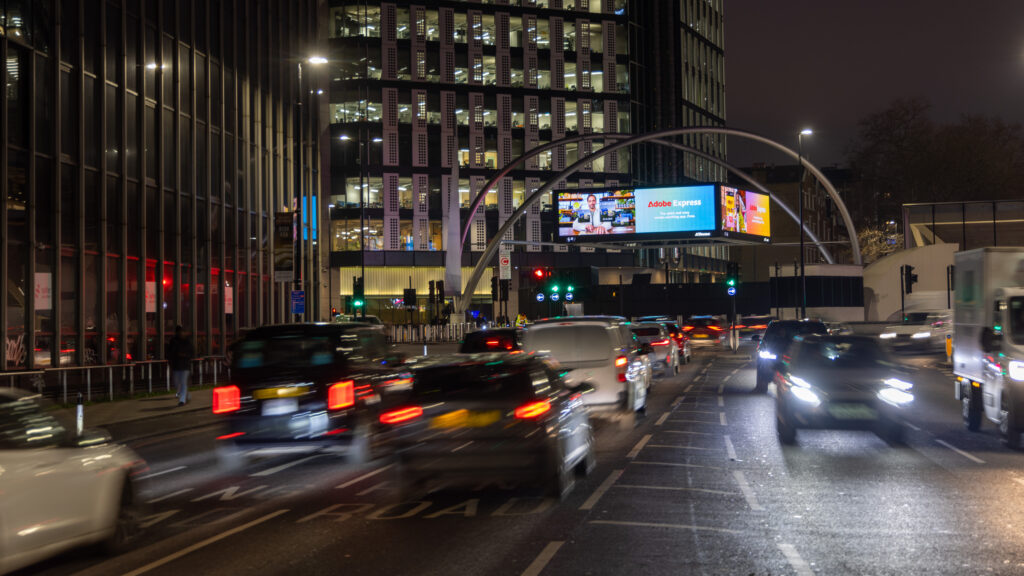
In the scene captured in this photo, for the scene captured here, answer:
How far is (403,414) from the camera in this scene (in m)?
10.5

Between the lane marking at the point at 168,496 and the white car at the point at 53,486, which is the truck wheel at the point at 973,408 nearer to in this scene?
the lane marking at the point at 168,496

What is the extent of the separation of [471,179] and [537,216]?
6.92 meters

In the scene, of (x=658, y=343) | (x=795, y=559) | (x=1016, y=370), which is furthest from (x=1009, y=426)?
(x=658, y=343)

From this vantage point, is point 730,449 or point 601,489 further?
point 730,449

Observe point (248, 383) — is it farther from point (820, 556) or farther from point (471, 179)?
point (471, 179)

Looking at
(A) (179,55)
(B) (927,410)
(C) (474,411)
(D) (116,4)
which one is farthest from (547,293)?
(C) (474,411)

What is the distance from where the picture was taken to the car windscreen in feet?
60.0

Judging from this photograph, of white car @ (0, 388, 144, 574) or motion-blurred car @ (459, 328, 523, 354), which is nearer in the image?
white car @ (0, 388, 144, 574)

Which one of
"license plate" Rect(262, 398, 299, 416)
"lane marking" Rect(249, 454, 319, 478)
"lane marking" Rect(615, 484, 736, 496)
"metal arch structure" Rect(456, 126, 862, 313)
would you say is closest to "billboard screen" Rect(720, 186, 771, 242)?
"metal arch structure" Rect(456, 126, 862, 313)

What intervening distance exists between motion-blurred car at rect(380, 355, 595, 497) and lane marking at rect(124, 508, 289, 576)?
1414mm

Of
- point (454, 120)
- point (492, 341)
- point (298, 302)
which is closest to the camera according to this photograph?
point (492, 341)

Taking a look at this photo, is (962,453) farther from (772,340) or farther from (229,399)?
(772,340)

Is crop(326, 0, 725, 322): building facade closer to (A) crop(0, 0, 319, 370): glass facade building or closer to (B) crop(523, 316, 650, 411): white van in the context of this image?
(A) crop(0, 0, 319, 370): glass facade building

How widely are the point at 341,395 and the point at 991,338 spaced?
391 inches
